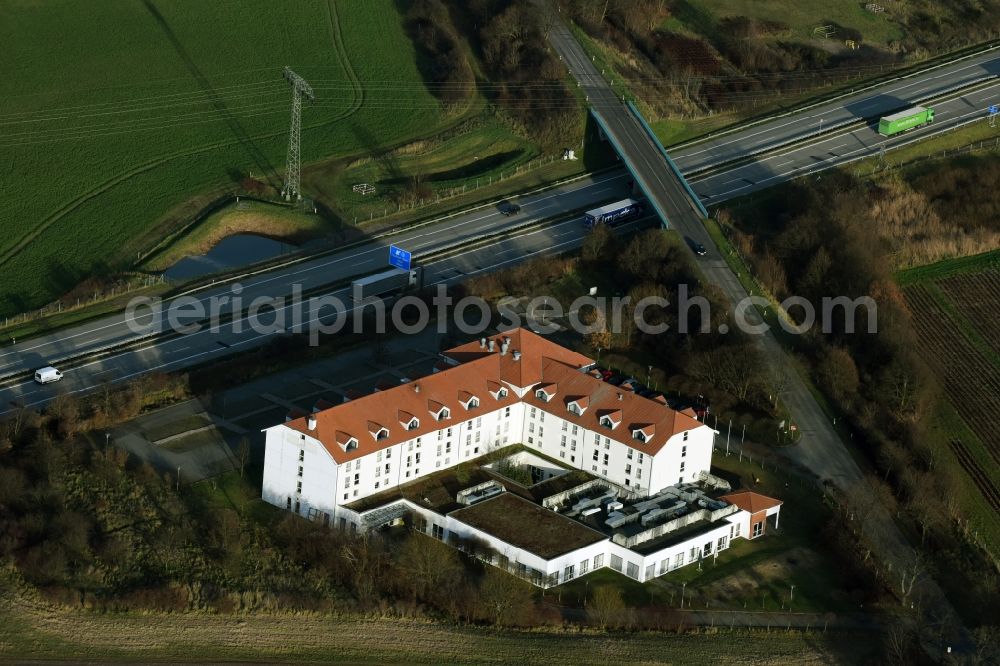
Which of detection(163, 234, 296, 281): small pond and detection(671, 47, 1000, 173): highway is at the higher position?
detection(671, 47, 1000, 173): highway

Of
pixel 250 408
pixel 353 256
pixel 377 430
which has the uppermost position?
pixel 353 256

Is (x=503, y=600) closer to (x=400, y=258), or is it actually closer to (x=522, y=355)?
(x=522, y=355)

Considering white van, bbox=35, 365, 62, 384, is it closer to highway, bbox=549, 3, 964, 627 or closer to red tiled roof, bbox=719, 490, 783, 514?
red tiled roof, bbox=719, 490, 783, 514

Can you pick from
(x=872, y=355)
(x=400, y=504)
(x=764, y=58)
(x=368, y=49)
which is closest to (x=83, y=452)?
(x=400, y=504)

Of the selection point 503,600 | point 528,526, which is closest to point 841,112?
point 528,526

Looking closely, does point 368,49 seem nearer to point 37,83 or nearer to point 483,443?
point 37,83

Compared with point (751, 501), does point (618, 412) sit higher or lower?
higher

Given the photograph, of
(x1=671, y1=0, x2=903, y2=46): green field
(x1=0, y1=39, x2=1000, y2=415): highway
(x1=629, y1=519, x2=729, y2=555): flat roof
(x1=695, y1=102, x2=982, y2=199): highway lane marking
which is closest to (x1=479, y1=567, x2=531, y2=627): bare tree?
(x1=629, y1=519, x2=729, y2=555): flat roof

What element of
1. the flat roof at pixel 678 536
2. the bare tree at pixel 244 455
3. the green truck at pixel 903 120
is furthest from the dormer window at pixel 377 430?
the green truck at pixel 903 120
